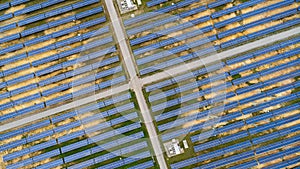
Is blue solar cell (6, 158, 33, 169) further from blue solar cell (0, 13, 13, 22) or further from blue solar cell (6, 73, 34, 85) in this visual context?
blue solar cell (0, 13, 13, 22)

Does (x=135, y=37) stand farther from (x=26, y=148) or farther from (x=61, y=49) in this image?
(x=26, y=148)

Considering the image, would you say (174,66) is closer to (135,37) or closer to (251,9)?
(135,37)

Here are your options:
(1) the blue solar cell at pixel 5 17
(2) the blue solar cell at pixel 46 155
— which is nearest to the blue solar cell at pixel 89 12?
(1) the blue solar cell at pixel 5 17

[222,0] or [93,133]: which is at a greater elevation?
[222,0]

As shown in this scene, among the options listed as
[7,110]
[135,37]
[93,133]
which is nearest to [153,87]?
[135,37]

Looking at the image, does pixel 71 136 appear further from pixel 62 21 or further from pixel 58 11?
pixel 58 11

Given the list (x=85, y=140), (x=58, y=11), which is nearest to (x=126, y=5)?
(x=58, y=11)

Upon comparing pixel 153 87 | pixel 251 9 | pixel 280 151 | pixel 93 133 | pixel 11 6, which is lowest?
pixel 280 151
